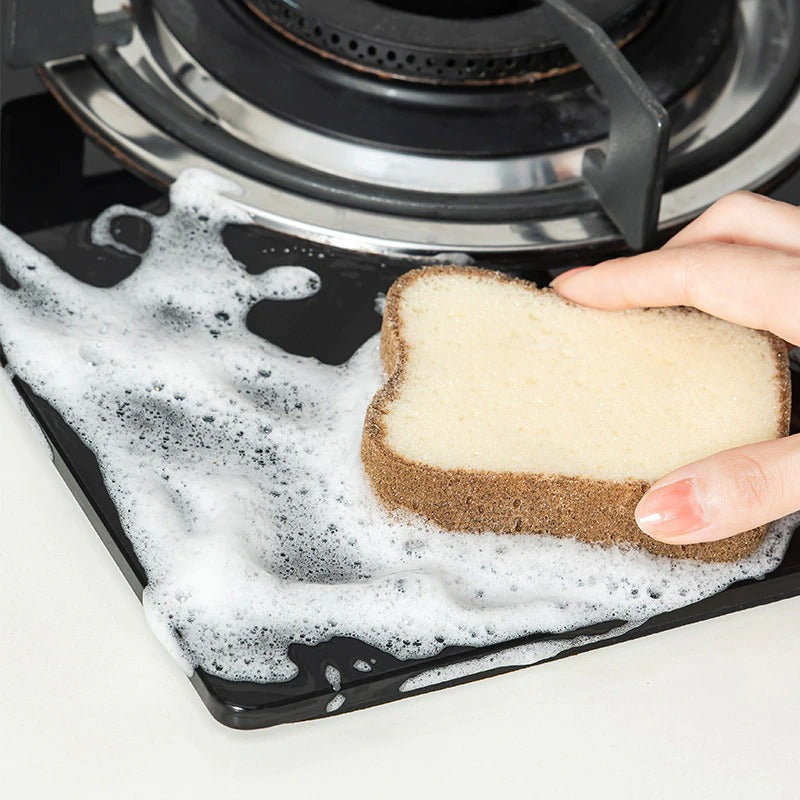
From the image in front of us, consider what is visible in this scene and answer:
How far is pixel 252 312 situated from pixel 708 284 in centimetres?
32

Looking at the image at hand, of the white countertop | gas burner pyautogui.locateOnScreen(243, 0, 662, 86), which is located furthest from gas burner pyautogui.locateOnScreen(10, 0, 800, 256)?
the white countertop

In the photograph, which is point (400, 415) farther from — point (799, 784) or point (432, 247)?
point (799, 784)

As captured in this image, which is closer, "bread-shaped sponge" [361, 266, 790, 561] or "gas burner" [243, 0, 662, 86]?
"bread-shaped sponge" [361, 266, 790, 561]

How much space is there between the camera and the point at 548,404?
807 mm

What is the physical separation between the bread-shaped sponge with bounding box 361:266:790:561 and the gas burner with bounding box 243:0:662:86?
231 millimetres

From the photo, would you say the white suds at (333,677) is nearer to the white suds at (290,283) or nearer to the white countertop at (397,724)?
the white countertop at (397,724)

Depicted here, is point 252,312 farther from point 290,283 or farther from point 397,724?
point 397,724

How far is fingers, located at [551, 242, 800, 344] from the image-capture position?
0.83 metres

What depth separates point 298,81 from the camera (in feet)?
3.44

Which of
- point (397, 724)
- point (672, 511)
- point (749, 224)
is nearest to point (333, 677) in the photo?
point (397, 724)

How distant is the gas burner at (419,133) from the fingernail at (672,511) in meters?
0.27

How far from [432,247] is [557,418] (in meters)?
0.21

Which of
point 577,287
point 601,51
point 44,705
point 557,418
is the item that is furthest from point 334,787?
point 601,51

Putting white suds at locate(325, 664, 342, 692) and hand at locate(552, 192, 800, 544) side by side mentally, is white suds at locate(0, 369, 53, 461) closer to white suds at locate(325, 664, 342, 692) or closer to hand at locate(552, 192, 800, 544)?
white suds at locate(325, 664, 342, 692)
